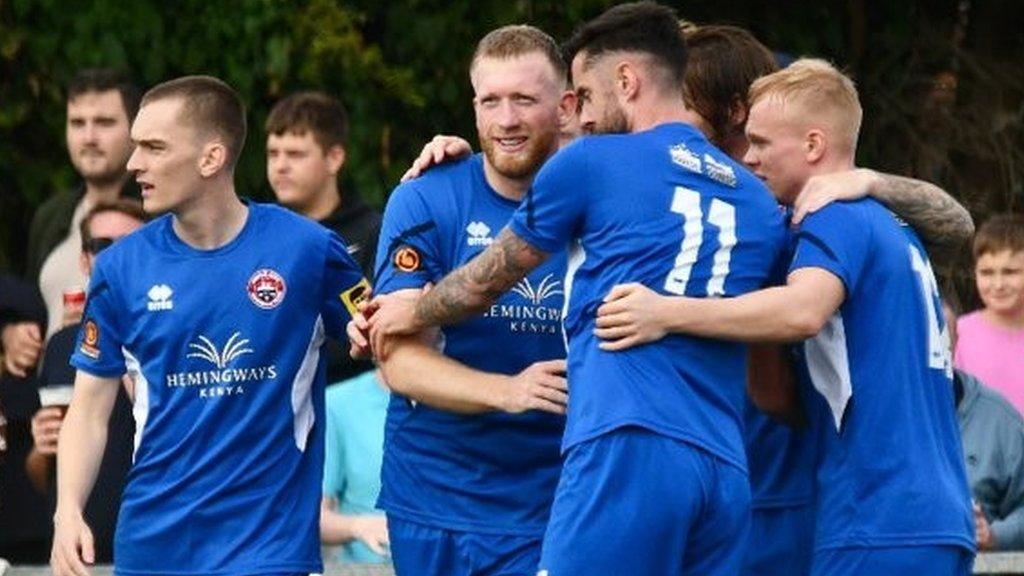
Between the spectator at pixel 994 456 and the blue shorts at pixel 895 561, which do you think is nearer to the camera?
the blue shorts at pixel 895 561

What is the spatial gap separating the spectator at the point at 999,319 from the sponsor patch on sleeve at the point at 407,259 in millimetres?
3896

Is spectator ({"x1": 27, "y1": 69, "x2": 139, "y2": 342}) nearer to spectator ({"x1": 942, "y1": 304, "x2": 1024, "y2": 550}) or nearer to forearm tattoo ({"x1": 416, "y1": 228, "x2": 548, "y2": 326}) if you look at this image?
spectator ({"x1": 942, "y1": 304, "x2": 1024, "y2": 550})

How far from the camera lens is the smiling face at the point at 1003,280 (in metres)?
11.8

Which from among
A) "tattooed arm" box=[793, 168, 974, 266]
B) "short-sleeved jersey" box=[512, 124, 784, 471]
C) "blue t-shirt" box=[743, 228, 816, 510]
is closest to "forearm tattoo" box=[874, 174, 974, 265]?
"tattooed arm" box=[793, 168, 974, 266]

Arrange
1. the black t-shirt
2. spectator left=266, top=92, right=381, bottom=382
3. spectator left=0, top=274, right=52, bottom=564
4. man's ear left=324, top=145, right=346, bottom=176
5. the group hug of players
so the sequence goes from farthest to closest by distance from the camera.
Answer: man's ear left=324, top=145, right=346, bottom=176 < spectator left=266, top=92, right=381, bottom=382 < spectator left=0, top=274, right=52, bottom=564 < the black t-shirt < the group hug of players

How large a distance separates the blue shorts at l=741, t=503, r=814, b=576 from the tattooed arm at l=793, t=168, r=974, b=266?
0.88 metres

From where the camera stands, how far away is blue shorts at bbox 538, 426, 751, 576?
7629 mm

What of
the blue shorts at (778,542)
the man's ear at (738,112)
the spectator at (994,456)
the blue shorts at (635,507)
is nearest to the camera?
the blue shorts at (635,507)

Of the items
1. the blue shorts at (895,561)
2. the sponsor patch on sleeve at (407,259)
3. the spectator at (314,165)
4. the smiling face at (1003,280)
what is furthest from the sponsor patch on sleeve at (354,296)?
the smiling face at (1003,280)

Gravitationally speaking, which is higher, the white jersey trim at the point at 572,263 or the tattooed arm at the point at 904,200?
the tattooed arm at the point at 904,200

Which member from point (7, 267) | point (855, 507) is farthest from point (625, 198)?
point (7, 267)

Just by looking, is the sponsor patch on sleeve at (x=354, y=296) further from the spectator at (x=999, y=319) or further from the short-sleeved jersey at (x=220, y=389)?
the spectator at (x=999, y=319)

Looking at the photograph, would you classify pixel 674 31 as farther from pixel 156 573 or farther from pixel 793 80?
pixel 156 573

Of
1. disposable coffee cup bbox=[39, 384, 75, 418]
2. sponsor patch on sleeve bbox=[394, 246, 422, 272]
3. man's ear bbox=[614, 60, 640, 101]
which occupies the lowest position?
disposable coffee cup bbox=[39, 384, 75, 418]
